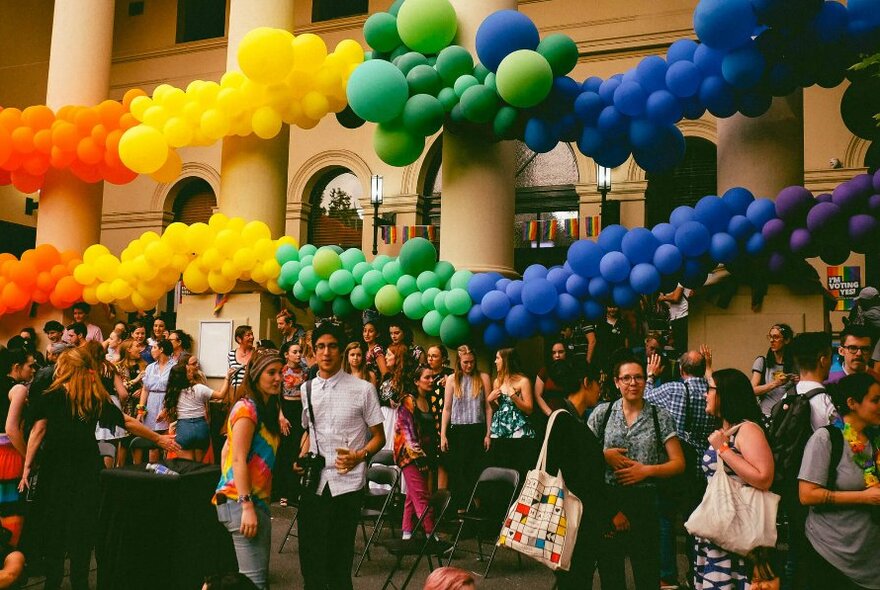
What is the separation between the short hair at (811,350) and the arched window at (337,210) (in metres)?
13.1

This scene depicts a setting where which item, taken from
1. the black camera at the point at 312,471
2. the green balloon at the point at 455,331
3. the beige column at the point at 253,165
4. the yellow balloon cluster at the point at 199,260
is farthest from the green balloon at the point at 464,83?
the black camera at the point at 312,471

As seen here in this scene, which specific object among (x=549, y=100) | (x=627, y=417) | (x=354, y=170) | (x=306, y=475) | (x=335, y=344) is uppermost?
(x=354, y=170)

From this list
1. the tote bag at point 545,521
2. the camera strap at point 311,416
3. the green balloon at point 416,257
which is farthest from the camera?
the green balloon at point 416,257

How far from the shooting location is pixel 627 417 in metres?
5.16

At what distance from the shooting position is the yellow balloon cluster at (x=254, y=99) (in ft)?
34.1

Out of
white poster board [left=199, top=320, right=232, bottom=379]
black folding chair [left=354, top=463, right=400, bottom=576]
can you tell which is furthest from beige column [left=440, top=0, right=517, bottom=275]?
white poster board [left=199, top=320, right=232, bottom=379]

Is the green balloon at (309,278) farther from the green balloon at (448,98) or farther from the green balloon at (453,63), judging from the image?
the green balloon at (453,63)

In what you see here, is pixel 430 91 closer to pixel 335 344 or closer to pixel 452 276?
pixel 452 276

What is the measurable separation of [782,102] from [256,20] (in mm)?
7837

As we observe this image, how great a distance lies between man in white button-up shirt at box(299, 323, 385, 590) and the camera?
4.98 meters

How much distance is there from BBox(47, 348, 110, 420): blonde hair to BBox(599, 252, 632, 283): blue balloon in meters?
4.88

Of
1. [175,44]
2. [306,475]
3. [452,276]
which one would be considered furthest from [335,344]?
[175,44]

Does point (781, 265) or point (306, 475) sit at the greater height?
point (781, 265)

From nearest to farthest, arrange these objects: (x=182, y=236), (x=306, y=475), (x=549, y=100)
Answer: (x=306, y=475)
(x=549, y=100)
(x=182, y=236)
